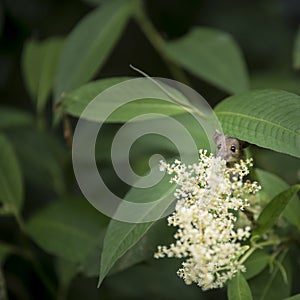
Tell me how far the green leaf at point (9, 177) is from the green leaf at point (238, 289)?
2.17 feet

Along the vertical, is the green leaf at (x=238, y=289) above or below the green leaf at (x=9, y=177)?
above

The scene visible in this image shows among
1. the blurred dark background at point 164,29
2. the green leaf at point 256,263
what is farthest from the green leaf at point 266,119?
the blurred dark background at point 164,29

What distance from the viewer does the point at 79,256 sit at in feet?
4.36

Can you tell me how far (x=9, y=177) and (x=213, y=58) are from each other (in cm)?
56

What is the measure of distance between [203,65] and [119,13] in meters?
Answer: 0.25

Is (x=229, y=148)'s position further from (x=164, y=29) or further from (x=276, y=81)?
(x=164, y=29)

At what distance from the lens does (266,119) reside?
0.92 m

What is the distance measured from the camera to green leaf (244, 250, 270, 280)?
1.04 metres

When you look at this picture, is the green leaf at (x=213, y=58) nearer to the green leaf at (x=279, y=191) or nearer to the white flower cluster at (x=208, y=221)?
the green leaf at (x=279, y=191)

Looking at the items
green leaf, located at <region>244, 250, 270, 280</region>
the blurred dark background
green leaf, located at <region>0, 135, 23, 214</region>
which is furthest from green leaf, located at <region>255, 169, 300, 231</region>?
the blurred dark background

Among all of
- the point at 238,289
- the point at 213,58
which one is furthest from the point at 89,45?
the point at 238,289

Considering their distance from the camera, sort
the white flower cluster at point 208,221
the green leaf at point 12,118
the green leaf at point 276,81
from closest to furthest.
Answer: the white flower cluster at point 208,221, the green leaf at point 12,118, the green leaf at point 276,81

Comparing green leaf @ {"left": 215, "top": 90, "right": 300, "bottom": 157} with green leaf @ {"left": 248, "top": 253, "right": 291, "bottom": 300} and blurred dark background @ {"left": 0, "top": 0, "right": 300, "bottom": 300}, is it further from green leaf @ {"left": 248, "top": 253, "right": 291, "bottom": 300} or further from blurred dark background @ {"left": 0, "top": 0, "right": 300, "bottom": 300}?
blurred dark background @ {"left": 0, "top": 0, "right": 300, "bottom": 300}

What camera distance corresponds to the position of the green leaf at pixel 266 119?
0.88 m
